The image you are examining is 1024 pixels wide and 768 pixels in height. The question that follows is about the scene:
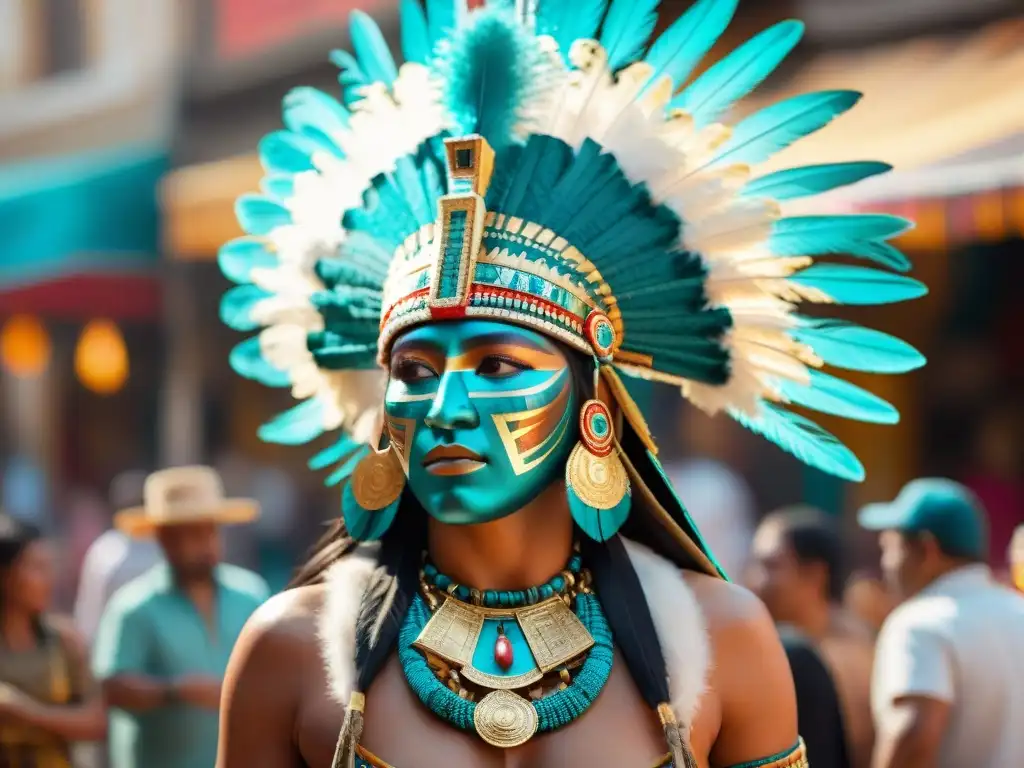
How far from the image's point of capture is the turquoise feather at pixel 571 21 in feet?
10.6

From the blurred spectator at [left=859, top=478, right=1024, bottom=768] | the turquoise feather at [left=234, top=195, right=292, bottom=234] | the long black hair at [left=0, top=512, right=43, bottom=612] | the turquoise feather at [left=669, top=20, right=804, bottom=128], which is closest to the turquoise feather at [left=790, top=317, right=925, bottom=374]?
the turquoise feather at [left=669, top=20, right=804, bottom=128]

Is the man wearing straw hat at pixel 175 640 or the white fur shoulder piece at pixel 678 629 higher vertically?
the white fur shoulder piece at pixel 678 629

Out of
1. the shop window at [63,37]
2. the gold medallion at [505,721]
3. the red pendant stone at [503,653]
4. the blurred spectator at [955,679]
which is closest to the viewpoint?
the gold medallion at [505,721]

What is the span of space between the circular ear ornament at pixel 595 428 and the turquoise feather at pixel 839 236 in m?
0.57

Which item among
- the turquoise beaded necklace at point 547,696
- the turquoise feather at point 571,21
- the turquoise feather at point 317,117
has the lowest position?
the turquoise beaded necklace at point 547,696

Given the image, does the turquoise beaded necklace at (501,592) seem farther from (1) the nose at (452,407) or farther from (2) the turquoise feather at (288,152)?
(2) the turquoise feather at (288,152)

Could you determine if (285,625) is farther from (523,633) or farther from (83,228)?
(83,228)

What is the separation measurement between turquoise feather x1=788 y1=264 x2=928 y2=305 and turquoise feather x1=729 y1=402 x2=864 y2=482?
0.29 meters

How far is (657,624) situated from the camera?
3.04 meters

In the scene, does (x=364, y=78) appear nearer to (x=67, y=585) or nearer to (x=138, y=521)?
(x=138, y=521)

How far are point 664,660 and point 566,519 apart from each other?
1.19ft

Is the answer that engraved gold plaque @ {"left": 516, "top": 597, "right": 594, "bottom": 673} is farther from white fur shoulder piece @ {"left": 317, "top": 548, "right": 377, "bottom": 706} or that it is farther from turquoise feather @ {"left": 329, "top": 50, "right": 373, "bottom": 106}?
turquoise feather @ {"left": 329, "top": 50, "right": 373, "bottom": 106}

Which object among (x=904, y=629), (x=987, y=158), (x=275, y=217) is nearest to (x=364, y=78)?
(x=275, y=217)

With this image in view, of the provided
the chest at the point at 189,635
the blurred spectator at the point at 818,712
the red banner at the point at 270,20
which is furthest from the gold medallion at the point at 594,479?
the red banner at the point at 270,20
